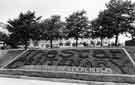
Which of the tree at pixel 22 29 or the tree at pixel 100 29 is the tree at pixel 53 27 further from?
the tree at pixel 100 29

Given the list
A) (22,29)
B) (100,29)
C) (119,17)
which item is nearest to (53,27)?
(22,29)

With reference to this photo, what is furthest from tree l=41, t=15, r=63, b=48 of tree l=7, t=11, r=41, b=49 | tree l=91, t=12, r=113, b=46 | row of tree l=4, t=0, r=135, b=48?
tree l=91, t=12, r=113, b=46

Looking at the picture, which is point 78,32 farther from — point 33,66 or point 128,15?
point 33,66

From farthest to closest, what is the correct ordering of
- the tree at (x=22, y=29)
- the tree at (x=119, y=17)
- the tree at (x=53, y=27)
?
the tree at (x=53, y=27) → the tree at (x=119, y=17) → the tree at (x=22, y=29)

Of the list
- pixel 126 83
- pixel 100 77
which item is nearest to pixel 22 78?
pixel 100 77

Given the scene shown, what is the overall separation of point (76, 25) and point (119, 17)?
7.43 meters

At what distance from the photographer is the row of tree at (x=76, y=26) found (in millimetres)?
17891

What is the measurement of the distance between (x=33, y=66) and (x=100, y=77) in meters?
6.59

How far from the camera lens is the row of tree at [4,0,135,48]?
17.9 metres

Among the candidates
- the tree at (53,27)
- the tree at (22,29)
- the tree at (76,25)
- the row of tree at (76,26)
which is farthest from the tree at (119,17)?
the tree at (22,29)

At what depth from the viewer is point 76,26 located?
24125 millimetres

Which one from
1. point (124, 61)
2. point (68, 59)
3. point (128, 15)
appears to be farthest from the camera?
point (128, 15)

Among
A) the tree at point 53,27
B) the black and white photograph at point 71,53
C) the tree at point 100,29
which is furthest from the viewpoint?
the tree at point 53,27

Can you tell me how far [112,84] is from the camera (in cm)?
685
